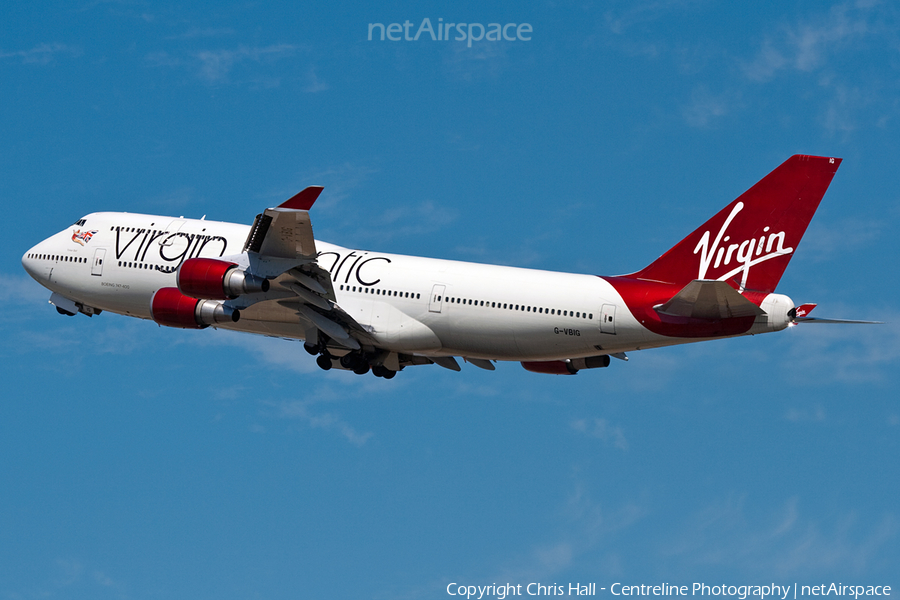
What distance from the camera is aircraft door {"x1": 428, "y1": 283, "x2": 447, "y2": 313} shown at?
45156mm

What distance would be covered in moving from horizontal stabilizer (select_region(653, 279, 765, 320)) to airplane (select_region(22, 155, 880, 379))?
0.15 ft

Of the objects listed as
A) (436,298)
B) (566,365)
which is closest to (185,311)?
(436,298)

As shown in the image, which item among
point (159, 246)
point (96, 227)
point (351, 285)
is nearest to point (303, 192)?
point (351, 285)

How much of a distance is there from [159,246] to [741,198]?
21162mm

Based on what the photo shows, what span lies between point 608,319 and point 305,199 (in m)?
10.5

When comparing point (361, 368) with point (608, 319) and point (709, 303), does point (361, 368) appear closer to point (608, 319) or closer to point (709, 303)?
point (608, 319)

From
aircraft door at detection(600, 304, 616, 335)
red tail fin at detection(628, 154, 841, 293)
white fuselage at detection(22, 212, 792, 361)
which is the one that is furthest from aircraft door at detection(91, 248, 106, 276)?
red tail fin at detection(628, 154, 841, 293)

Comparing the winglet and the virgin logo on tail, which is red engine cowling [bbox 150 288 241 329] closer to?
the winglet

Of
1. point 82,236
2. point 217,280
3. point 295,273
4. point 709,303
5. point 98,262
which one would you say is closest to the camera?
point 709,303

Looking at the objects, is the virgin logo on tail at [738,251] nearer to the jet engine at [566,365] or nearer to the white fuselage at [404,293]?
the white fuselage at [404,293]

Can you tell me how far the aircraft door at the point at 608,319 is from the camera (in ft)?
141

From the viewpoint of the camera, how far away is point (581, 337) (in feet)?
143

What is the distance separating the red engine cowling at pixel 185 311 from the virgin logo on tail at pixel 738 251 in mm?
16086

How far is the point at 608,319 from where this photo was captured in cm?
4297
